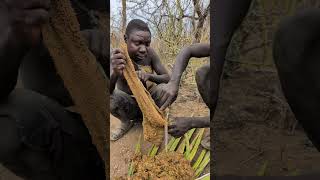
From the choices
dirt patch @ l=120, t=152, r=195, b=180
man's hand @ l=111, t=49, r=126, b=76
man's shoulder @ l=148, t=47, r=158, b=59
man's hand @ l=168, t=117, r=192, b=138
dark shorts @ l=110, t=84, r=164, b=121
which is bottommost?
dirt patch @ l=120, t=152, r=195, b=180

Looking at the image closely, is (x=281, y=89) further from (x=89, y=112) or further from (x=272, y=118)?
(x=89, y=112)

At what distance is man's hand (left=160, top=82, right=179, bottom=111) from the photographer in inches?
147

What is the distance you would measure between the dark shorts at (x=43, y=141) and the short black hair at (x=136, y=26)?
2.61 feet

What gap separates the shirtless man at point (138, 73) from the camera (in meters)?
3.81

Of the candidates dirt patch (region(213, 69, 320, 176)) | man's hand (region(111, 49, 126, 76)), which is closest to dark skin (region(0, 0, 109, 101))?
man's hand (region(111, 49, 126, 76))

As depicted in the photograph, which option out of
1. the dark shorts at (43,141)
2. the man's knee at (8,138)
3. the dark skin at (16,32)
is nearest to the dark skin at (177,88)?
the dark shorts at (43,141)

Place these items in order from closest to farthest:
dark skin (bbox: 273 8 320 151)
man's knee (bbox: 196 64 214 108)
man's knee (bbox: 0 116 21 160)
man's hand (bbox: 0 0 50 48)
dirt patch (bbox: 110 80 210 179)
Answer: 1. dark skin (bbox: 273 8 320 151)
2. man's hand (bbox: 0 0 50 48)
3. man's knee (bbox: 0 116 21 160)
4. man's knee (bbox: 196 64 214 108)
5. dirt patch (bbox: 110 80 210 179)

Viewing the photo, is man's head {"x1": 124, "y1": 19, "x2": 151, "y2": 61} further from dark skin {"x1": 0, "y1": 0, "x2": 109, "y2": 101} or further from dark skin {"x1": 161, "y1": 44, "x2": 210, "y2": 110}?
dark skin {"x1": 0, "y1": 0, "x2": 109, "y2": 101}

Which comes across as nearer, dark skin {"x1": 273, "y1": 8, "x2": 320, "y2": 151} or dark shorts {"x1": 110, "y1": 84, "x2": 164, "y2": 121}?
dark skin {"x1": 273, "y1": 8, "x2": 320, "y2": 151}

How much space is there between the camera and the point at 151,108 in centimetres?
386

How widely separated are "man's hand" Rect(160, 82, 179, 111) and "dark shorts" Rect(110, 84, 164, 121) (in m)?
0.08

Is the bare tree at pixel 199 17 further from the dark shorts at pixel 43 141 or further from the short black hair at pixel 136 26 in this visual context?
the dark shorts at pixel 43 141

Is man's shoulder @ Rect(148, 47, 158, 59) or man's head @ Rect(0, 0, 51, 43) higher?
man's head @ Rect(0, 0, 51, 43)

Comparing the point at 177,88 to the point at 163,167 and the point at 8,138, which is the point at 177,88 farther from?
the point at 8,138
